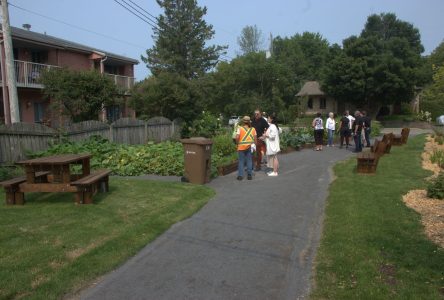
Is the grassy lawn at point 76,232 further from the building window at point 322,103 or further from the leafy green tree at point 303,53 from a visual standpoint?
the leafy green tree at point 303,53

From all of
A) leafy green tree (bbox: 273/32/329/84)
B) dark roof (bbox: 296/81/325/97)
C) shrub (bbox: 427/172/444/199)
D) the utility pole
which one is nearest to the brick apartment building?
the utility pole

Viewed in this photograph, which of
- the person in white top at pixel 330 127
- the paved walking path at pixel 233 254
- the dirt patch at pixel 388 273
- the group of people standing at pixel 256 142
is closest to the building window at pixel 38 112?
the person in white top at pixel 330 127

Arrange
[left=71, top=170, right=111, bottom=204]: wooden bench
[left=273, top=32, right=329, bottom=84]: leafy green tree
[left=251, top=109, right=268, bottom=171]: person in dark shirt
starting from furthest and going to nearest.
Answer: [left=273, top=32, right=329, bottom=84]: leafy green tree, [left=251, top=109, right=268, bottom=171]: person in dark shirt, [left=71, top=170, right=111, bottom=204]: wooden bench

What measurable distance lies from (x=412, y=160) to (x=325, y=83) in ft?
116

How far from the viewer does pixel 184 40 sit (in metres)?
50.8

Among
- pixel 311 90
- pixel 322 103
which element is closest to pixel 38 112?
pixel 311 90

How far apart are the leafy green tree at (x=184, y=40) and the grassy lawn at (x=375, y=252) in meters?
42.6

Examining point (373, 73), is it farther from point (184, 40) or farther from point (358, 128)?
point (358, 128)

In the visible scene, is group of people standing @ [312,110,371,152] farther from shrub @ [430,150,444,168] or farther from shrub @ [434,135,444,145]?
shrub @ [430,150,444,168]

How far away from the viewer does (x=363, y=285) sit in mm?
4859

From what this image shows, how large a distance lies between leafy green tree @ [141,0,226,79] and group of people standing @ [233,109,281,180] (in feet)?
122

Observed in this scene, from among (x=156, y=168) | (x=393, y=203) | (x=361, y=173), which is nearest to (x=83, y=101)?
(x=156, y=168)

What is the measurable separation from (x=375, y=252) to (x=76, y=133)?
12.6 metres

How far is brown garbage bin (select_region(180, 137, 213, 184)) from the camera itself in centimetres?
1138
